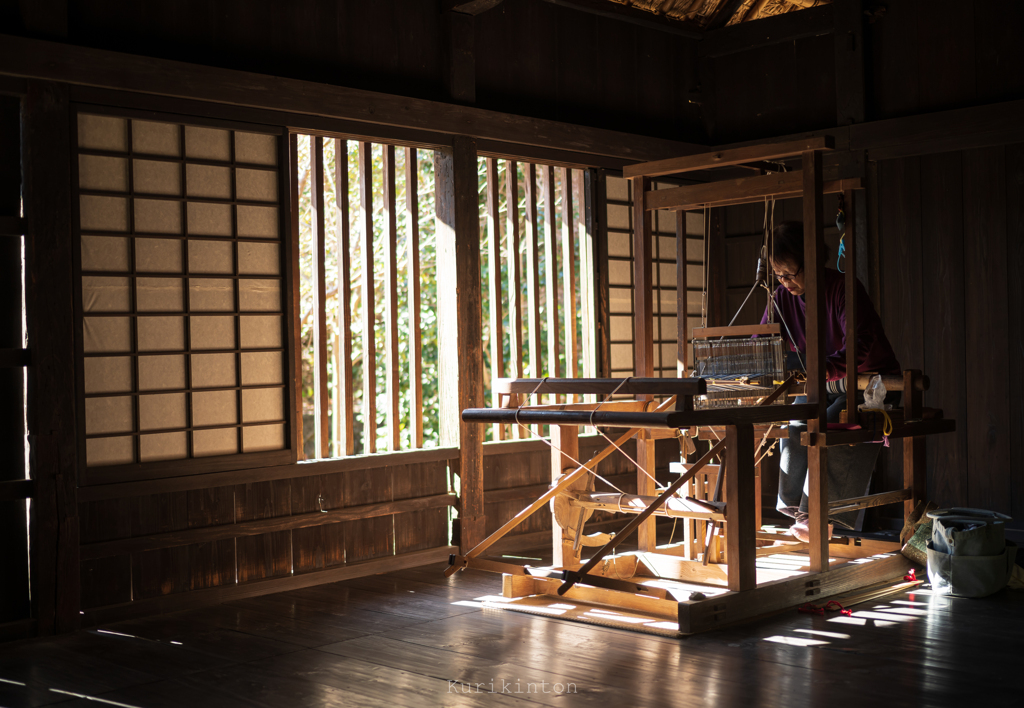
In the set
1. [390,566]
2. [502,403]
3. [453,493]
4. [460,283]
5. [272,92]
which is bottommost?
[390,566]

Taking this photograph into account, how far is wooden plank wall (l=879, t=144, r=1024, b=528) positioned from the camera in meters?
5.74

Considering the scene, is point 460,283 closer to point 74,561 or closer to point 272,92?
point 272,92

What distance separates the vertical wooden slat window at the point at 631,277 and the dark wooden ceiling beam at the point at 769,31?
108cm

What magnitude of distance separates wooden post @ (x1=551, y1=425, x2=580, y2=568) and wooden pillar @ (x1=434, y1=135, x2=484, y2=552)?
1098 millimetres

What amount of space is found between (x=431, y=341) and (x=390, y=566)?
5.91 metres

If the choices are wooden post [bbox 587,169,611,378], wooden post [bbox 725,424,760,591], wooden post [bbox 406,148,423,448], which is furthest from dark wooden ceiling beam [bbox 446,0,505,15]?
wooden post [bbox 725,424,760,591]

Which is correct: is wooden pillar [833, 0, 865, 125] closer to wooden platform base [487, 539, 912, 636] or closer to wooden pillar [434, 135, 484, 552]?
wooden pillar [434, 135, 484, 552]

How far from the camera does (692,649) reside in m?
3.74

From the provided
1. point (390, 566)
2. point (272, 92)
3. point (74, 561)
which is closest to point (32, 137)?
point (272, 92)

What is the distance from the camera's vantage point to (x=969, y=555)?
4.48m

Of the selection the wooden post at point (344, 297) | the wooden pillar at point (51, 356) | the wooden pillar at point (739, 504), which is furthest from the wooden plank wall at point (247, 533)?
the wooden pillar at point (739, 504)

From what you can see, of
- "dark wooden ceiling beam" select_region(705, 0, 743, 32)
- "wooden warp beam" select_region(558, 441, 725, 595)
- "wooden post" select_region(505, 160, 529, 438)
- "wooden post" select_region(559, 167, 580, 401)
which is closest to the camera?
"wooden warp beam" select_region(558, 441, 725, 595)

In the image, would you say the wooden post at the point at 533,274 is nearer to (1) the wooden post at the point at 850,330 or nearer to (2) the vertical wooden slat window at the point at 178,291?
(2) the vertical wooden slat window at the point at 178,291

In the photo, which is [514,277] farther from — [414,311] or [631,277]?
[631,277]
